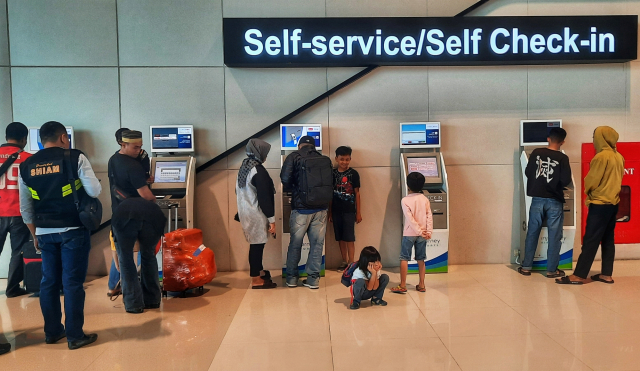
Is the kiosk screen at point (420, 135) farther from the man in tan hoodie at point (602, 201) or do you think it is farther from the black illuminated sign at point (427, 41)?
the man in tan hoodie at point (602, 201)

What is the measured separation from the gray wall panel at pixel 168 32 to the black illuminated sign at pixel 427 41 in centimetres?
31

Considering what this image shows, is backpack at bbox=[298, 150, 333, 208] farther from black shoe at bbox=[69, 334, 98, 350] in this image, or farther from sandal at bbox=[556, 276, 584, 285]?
sandal at bbox=[556, 276, 584, 285]

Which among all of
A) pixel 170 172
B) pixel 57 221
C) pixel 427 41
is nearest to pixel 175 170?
pixel 170 172

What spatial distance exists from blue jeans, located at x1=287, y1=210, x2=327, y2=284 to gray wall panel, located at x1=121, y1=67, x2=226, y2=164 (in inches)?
62.7

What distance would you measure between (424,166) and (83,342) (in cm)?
374

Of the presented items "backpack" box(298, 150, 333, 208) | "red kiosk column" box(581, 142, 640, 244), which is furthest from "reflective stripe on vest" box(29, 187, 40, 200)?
"red kiosk column" box(581, 142, 640, 244)

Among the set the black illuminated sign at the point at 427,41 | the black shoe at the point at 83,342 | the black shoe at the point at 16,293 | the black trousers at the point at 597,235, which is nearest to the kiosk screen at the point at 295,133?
the black illuminated sign at the point at 427,41

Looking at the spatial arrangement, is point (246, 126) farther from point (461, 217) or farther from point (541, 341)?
point (541, 341)

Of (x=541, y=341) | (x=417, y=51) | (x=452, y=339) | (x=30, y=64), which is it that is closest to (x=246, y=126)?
(x=417, y=51)

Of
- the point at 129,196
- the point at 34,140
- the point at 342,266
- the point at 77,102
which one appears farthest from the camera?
the point at 342,266

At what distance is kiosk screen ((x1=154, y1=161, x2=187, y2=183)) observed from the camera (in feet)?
17.3

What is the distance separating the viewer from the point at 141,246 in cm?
408

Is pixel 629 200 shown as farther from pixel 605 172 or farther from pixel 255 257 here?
pixel 255 257

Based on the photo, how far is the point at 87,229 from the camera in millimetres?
3369
